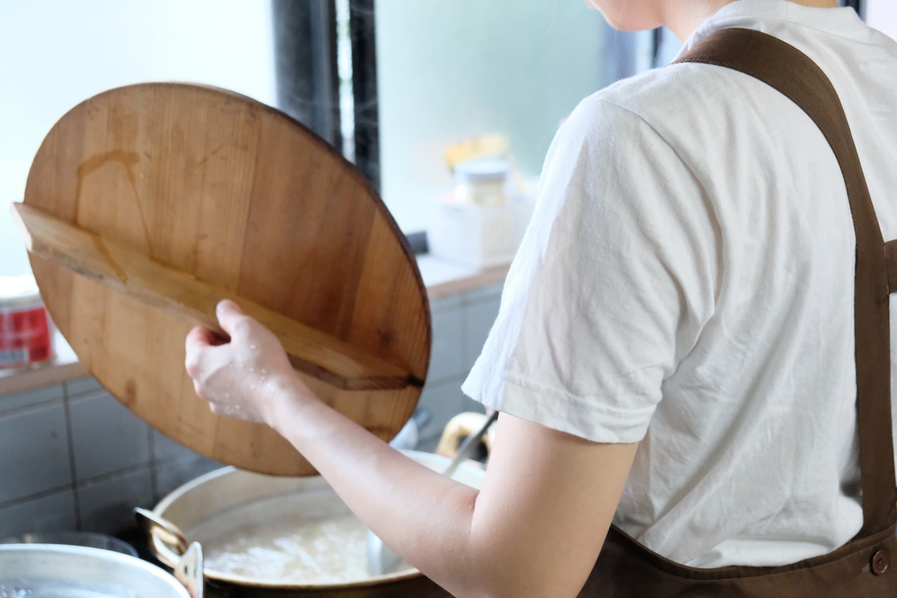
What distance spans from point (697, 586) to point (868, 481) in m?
0.18

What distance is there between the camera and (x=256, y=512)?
4.87 ft

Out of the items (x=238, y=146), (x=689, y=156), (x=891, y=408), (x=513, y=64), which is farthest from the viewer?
(x=513, y=64)

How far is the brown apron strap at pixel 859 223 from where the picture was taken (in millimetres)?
568

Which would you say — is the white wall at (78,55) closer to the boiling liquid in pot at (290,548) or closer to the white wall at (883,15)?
the boiling liquid in pot at (290,548)

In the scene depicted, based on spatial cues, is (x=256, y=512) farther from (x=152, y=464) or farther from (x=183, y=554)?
(x=183, y=554)

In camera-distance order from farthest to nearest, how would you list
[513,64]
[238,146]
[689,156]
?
[513,64]
[238,146]
[689,156]

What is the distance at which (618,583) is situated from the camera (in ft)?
2.42

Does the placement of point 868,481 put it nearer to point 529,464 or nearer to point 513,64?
point 529,464

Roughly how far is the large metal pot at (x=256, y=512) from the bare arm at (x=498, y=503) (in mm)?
376

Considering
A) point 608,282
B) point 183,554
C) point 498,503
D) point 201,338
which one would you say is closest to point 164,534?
point 183,554

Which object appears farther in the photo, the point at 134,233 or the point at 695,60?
the point at 134,233

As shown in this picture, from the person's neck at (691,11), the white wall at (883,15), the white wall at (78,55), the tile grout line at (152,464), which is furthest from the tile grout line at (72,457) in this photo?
the white wall at (883,15)

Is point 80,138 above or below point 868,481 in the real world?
above

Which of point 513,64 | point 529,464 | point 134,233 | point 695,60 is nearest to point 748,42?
point 695,60
